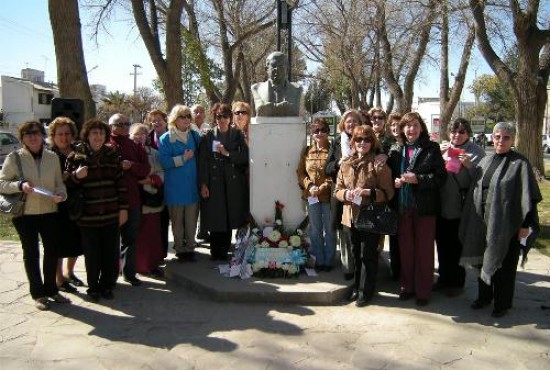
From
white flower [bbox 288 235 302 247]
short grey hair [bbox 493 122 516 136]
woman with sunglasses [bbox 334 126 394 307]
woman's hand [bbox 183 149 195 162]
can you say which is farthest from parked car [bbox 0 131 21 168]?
short grey hair [bbox 493 122 516 136]

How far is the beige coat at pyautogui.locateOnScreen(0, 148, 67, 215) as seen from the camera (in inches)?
177

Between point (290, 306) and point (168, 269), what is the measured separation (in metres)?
1.70

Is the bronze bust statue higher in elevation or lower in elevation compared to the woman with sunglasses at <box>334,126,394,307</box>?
higher

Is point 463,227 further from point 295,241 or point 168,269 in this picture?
point 168,269

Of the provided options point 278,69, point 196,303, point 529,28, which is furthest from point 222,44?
point 196,303

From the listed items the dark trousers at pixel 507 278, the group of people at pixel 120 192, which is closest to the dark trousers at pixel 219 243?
the group of people at pixel 120 192

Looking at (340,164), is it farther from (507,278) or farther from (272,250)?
(507,278)

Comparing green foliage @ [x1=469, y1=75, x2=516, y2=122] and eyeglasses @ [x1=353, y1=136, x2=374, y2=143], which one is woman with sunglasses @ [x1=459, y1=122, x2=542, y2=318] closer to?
eyeglasses @ [x1=353, y1=136, x2=374, y2=143]

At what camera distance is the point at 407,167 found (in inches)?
187

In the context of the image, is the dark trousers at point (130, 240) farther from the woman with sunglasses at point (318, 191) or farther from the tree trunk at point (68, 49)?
the tree trunk at point (68, 49)

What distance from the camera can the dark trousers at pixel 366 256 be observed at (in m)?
4.75

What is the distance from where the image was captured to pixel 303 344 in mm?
3973

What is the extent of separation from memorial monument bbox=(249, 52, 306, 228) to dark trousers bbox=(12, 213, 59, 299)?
88.5 inches

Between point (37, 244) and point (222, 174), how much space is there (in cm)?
212
